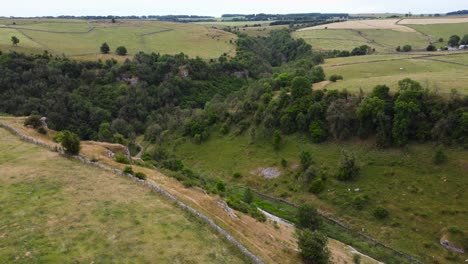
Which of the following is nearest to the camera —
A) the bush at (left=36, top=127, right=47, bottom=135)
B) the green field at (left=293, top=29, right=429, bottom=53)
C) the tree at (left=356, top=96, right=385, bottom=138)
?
the bush at (left=36, top=127, right=47, bottom=135)

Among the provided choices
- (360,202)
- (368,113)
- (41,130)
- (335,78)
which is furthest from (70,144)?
(335,78)

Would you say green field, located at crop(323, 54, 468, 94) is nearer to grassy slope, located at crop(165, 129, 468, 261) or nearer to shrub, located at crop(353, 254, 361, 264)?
grassy slope, located at crop(165, 129, 468, 261)

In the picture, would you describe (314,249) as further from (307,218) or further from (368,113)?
(368,113)

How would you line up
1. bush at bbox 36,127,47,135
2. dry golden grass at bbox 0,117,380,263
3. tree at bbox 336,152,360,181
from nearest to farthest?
dry golden grass at bbox 0,117,380,263, bush at bbox 36,127,47,135, tree at bbox 336,152,360,181

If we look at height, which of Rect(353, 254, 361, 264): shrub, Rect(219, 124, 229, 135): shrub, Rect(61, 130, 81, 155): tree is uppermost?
Rect(61, 130, 81, 155): tree

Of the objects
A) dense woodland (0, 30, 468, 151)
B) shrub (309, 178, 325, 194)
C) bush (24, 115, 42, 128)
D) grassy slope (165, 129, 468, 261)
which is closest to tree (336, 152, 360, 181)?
grassy slope (165, 129, 468, 261)

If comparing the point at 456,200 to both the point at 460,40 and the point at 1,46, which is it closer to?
the point at 460,40
